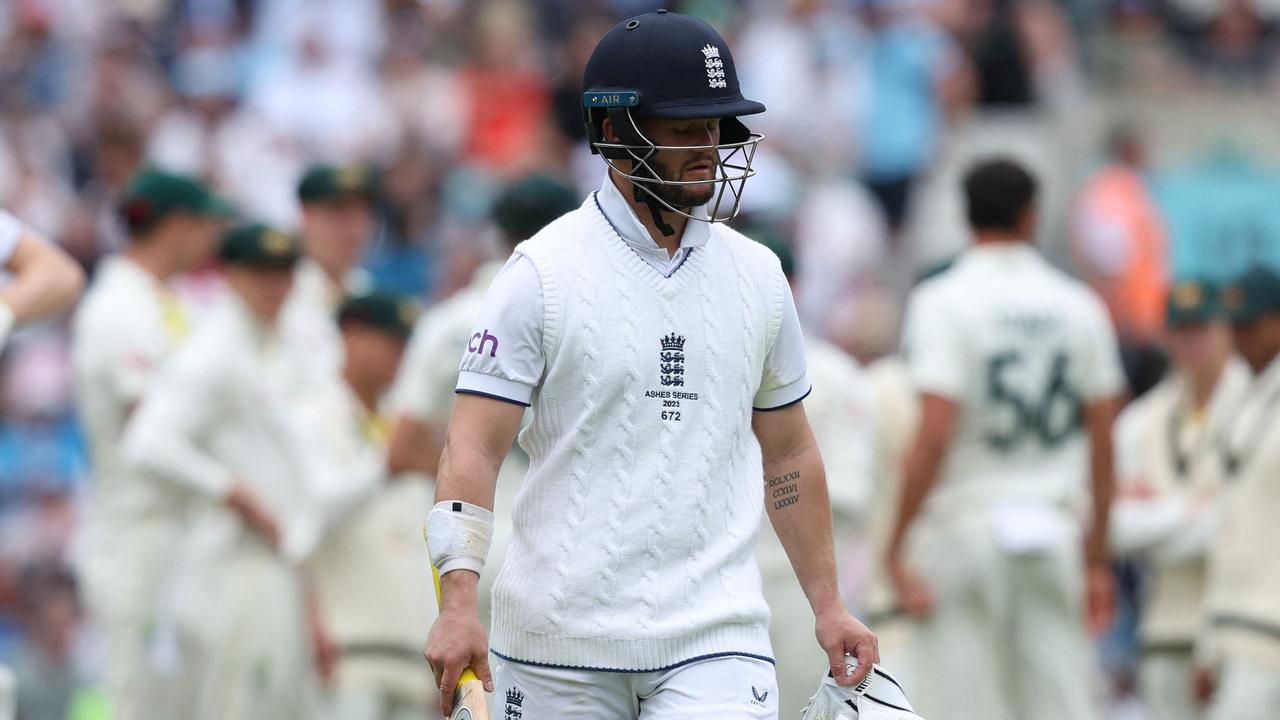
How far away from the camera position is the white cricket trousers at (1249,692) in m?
8.57

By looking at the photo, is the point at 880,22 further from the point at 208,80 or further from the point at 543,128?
the point at 208,80

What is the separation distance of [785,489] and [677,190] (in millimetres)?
835

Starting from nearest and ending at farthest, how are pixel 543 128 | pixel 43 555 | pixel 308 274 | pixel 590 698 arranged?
pixel 590 698 < pixel 308 274 < pixel 43 555 < pixel 543 128

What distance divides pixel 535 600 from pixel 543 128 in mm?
12379

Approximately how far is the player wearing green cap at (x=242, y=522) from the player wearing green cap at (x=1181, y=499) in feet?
12.8

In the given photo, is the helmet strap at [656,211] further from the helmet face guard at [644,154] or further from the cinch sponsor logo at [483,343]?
the cinch sponsor logo at [483,343]

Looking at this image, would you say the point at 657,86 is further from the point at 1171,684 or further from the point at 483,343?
the point at 1171,684

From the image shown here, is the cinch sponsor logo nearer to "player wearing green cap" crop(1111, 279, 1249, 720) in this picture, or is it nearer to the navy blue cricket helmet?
the navy blue cricket helmet

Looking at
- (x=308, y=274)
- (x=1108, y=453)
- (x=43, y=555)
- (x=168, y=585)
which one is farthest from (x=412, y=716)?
(x=43, y=555)

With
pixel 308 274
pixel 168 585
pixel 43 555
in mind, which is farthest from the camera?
pixel 43 555

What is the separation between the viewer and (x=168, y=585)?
9344 mm

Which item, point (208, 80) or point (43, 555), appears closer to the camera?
point (43, 555)

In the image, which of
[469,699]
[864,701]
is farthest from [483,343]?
[864,701]

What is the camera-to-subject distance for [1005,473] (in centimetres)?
935
